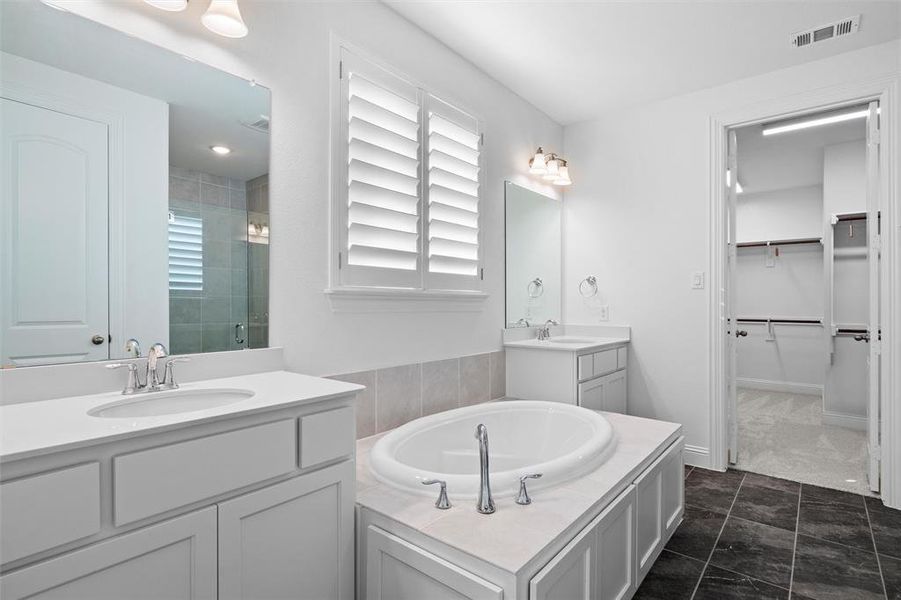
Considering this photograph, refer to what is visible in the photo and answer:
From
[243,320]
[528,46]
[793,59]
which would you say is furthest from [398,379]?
[793,59]

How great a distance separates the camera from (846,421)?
4.24 meters

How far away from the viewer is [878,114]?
2730mm

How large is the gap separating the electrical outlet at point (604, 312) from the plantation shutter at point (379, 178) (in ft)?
6.08

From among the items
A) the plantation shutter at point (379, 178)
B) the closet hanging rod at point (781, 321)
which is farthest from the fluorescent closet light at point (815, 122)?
the plantation shutter at point (379, 178)

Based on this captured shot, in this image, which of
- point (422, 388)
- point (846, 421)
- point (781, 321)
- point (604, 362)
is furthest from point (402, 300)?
point (781, 321)

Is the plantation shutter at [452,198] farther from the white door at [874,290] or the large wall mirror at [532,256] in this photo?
the white door at [874,290]

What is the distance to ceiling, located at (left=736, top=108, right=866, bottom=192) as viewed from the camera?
4.06 meters

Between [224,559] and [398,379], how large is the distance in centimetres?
130

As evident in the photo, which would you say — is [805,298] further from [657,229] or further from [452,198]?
[452,198]

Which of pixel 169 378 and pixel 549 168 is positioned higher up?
pixel 549 168

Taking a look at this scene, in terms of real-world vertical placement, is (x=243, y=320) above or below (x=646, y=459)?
above

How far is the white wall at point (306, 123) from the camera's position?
5.62 ft

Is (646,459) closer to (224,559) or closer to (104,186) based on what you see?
(224,559)

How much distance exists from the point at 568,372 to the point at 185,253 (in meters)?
2.23
